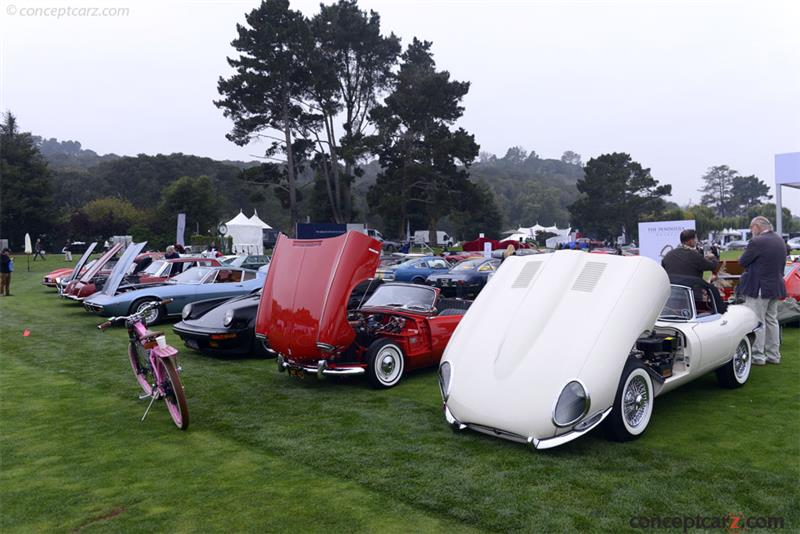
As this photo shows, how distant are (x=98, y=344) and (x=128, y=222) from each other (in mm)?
48742

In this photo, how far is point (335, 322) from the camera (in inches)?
245

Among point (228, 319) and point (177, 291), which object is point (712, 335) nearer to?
point (228, 319)

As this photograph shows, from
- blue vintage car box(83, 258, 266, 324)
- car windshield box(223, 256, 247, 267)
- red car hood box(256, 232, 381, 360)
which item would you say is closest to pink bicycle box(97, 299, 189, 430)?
red car hood box(256, 232, 381, 360)

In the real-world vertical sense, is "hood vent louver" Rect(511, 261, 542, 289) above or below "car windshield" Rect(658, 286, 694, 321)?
above

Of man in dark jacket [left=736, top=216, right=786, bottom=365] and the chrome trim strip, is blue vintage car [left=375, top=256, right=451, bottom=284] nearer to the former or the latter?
man in dark jacket [left=736, top=216, right=786, bottom=365]

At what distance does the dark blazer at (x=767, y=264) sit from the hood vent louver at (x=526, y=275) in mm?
3523

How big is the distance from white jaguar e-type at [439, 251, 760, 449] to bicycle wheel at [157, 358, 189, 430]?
2448mm

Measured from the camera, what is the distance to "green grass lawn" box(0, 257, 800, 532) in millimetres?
3561

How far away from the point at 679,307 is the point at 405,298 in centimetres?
347

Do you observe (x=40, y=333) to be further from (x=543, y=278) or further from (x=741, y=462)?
(x=741, y=462)

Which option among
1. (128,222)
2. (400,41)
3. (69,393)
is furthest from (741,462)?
(128,222)

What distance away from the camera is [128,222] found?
2109 inches

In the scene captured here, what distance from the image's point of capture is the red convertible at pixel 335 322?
6.27 meters

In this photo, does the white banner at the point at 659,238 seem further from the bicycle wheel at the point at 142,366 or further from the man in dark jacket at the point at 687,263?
the bicycle wheel at the point at 142,366
